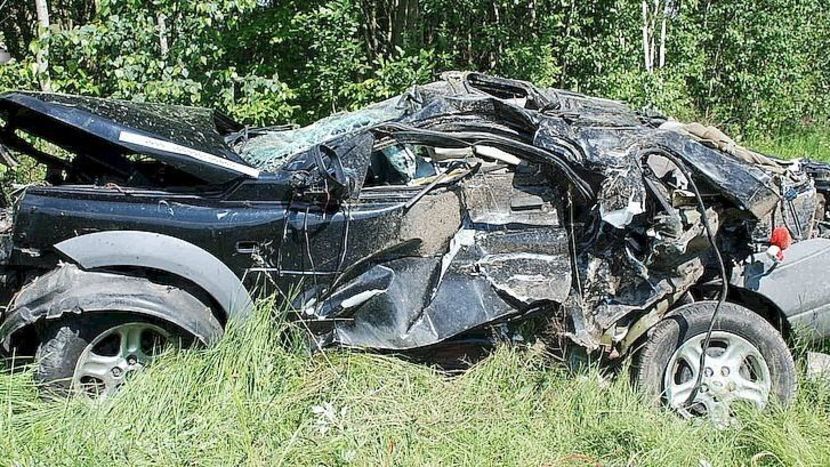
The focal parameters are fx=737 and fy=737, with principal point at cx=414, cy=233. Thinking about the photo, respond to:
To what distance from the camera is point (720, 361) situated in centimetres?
366

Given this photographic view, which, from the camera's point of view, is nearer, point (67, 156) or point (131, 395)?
point (131, 395)

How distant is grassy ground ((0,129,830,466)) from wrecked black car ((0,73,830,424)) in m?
0.15

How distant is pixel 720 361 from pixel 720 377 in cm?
8

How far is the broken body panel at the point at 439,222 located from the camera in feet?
11.5

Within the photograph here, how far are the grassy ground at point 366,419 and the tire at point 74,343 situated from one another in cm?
11

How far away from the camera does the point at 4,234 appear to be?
3641mm

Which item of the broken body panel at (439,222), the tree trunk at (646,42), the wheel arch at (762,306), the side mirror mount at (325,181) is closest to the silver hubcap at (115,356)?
the broken body panel at (439,222)

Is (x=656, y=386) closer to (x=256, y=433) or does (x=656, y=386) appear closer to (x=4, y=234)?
(x=256, y=433)

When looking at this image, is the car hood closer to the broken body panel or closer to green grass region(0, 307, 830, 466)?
the broken body panel

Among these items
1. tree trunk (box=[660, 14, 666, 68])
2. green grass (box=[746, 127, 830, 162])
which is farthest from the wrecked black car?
tree trunk (box=[660, 14, 666, 68])

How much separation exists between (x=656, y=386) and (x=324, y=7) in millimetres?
5952

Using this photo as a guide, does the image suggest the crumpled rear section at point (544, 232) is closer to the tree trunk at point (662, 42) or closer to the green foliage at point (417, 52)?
the green foliage at point (417, 52)

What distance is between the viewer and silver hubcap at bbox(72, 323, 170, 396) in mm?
3506

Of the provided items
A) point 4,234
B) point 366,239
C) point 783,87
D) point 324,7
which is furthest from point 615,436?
point 783,87
